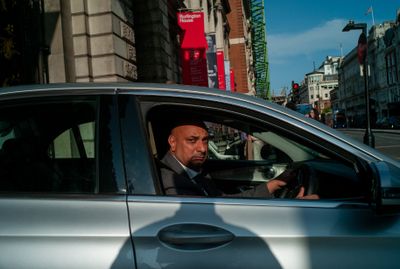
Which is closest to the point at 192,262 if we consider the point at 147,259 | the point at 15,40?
the point at 147,259

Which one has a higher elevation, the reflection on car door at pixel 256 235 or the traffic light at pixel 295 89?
the traffic light at pixel 295 89

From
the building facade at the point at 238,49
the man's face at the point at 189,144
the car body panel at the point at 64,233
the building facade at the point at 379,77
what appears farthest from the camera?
the building facade at the point at 379,77

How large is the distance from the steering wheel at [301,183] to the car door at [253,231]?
50 cm

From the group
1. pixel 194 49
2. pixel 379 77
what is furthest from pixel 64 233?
pixel 379 77

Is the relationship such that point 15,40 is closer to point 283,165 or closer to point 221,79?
point 283,165

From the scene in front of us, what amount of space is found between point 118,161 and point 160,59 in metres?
12.0

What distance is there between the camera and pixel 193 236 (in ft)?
5.97

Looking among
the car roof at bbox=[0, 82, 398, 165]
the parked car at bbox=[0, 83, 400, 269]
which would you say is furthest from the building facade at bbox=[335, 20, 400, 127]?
the parked car at bbox=[0, 83, 400, 269]

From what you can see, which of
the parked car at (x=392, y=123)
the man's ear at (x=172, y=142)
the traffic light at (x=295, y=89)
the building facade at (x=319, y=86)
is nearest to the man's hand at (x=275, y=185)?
the man's ear at (x=172, y=142)

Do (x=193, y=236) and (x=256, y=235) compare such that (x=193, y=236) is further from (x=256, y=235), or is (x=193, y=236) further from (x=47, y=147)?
(x=47, y=147)

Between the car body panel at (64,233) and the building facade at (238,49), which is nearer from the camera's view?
the car body panel at (64,233)

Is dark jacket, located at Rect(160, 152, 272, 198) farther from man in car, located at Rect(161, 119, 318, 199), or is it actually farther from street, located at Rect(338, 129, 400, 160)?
street, located at Rect(338, 129, 400, 160)

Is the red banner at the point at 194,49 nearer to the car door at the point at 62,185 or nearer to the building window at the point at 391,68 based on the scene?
the car door at the point at 62,185

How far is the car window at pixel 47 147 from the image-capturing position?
77.6 inches
